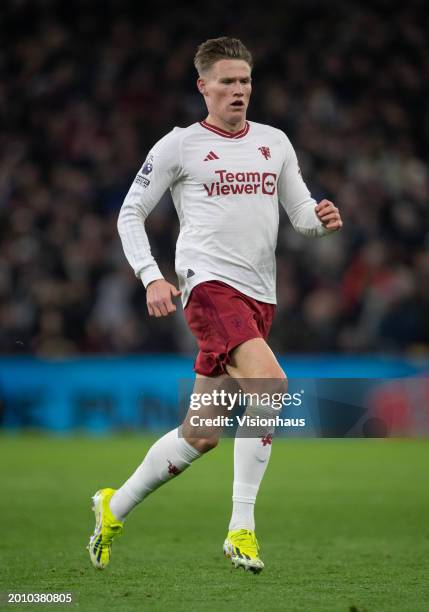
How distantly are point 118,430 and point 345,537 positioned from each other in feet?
20.9

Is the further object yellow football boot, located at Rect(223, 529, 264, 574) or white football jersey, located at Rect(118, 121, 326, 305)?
white football jersey, located at Rect(118, 121, 326, 305)

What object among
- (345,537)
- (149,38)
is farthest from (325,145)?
(345,537)

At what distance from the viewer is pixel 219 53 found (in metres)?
5.17

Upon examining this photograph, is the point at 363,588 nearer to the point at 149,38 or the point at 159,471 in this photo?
the point at 159,471

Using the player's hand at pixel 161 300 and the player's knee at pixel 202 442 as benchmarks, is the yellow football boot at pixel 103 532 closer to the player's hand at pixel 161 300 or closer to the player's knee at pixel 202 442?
the player's knee at pixel 202 442

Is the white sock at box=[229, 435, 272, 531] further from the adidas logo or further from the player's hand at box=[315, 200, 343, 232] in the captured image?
the adidas logo

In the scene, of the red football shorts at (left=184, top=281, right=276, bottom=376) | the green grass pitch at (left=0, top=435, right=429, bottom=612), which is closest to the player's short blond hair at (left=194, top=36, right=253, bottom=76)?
the red football shorts at (left=184, top=281, right=276, bottom=376)

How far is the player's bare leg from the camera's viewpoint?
4.86 metres

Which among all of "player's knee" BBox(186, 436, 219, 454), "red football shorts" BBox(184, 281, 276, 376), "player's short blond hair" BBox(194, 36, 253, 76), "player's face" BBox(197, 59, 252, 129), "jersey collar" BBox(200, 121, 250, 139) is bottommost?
"player's knee" BBox(186, 436, 219, 454)

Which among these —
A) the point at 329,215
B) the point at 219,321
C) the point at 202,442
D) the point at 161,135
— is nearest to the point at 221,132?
the point at 329,215

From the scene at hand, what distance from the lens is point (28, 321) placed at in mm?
12820

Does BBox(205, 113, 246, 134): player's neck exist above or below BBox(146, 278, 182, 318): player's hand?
above

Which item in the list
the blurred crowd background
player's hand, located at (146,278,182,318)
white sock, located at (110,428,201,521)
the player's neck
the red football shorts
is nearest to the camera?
player's hand, located at (146,278,182,318)

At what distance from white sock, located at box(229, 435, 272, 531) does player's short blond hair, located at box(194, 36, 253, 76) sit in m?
1.67
